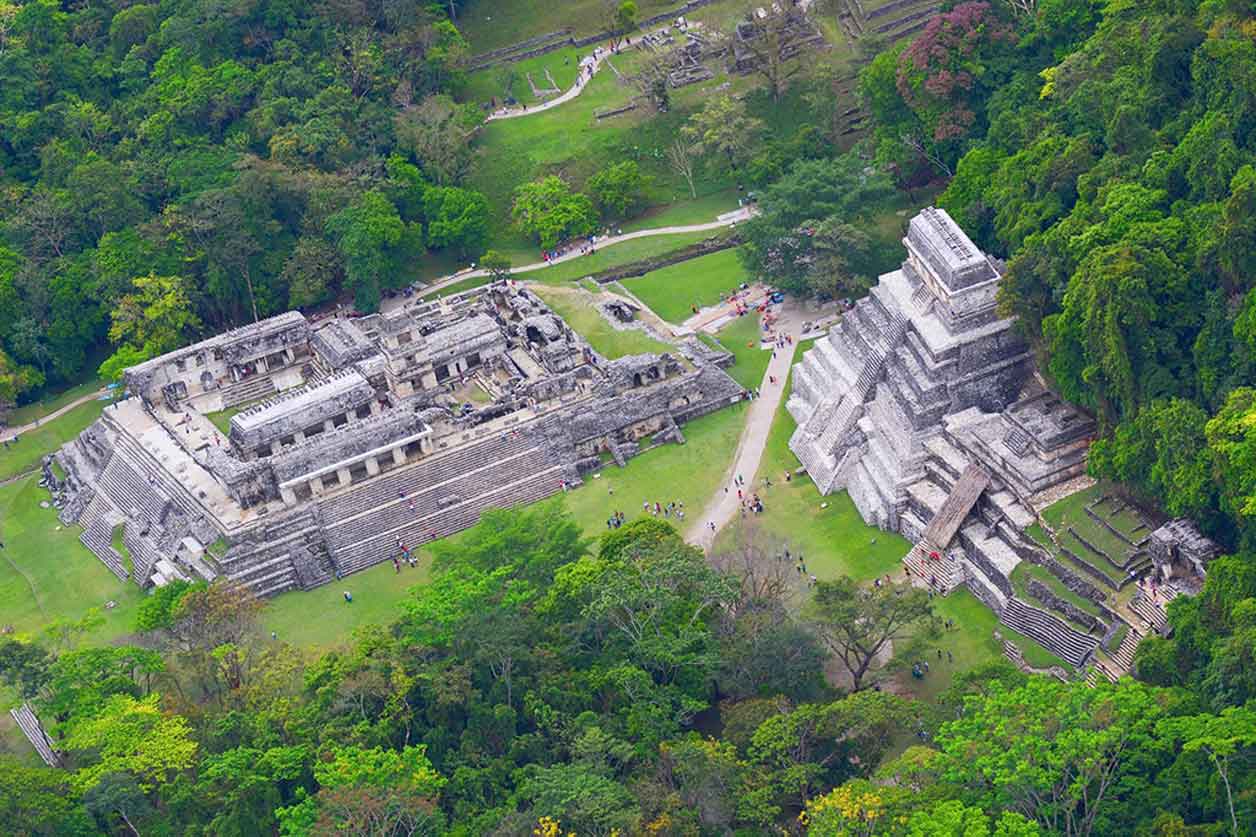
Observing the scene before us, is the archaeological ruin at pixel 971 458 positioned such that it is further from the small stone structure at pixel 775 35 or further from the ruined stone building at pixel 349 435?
the small stone structure at pixel 775 35

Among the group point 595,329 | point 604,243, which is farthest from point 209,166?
point 595,329

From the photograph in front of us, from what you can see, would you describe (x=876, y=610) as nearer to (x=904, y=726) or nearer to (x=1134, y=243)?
(x=904, y=726)

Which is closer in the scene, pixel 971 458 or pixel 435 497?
pixel 971 458

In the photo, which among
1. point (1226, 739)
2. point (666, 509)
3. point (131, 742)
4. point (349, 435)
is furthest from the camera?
point (349, 435)

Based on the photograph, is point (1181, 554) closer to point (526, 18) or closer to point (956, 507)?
point (956, 507)

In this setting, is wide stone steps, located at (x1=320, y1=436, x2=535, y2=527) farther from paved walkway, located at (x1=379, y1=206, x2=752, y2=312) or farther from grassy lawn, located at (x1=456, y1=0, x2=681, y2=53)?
grassy lawn, located at (x1=456, y1=0, x2=681, y2=53)

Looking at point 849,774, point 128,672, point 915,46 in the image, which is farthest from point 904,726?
point 915,46
